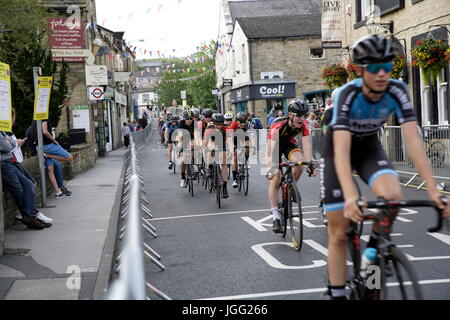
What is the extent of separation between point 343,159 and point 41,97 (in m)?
8.80

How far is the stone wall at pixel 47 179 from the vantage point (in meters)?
9.49

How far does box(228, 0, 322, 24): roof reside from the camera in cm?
5138

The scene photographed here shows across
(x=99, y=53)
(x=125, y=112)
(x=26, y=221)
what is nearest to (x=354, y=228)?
(x=26, y=221)

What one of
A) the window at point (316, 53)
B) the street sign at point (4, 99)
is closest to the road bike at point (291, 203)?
the street sign at point (4, 99)

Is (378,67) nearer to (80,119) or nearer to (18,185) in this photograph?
(18,185)

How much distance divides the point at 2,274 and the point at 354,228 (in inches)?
161

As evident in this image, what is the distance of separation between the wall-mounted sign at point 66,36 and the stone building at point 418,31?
11078 mm

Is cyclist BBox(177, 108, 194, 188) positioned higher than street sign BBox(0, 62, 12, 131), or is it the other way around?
Result: street sign BBox(0, 62, 12, 131)

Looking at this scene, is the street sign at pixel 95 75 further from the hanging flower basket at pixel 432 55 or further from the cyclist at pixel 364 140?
the cyclist at pixel 364 140

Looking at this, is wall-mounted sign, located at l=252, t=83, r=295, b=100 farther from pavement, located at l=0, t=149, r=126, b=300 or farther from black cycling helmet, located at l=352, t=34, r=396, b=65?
black cycling helmet, located at l=352, t=34, r=396, b=65

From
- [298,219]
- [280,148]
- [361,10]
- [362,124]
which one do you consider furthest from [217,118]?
[361,10]

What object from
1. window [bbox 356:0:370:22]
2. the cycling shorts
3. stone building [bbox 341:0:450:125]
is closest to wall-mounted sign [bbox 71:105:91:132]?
window [bbox 356:0:370:22]

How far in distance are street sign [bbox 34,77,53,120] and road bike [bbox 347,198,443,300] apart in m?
8.50
